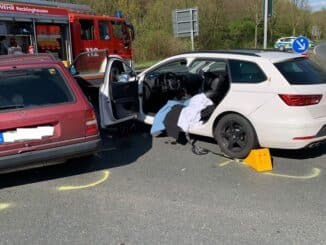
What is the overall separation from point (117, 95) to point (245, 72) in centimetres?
223

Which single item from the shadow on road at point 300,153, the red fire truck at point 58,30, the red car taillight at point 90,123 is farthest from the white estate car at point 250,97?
the red fire truck at point 58,30

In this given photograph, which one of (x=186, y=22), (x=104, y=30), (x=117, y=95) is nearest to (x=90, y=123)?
(x=117, y=95)

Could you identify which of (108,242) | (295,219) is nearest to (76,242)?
(108,242)

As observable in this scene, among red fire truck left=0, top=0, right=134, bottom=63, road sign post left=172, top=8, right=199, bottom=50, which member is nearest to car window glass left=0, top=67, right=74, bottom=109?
red fire truck left=0, top=0, right=134, bottom=63

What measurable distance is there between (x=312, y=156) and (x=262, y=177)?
4.00ft

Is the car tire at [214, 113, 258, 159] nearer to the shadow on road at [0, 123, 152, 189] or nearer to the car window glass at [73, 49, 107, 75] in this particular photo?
the shadow on road at [0, 123, 152, 189]

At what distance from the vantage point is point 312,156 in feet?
20.6

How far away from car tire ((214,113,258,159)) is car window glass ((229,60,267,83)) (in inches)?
19.8

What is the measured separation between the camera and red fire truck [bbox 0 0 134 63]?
13.5m

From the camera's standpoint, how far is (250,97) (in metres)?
5.98

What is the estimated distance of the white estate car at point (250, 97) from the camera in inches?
223

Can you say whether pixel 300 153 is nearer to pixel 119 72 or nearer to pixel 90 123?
pixel 90 123

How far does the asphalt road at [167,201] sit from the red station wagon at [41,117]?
0.45 metres

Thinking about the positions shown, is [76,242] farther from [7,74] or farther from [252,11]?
[252,11]
